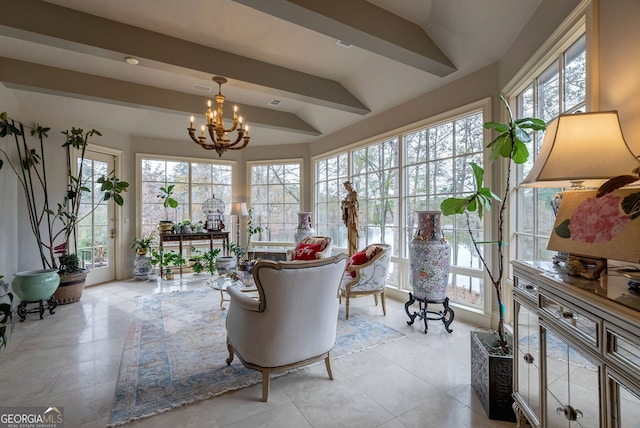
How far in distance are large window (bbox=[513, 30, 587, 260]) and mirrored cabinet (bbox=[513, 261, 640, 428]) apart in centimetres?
78

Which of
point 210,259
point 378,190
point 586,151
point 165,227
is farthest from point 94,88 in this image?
point 586,151

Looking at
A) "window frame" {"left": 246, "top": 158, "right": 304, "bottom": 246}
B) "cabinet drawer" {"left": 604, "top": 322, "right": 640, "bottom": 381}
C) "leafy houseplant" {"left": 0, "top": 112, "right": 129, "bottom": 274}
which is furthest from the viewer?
"window frame" {"left": 246, "top": 158, "right": 304, "bottom": 246}

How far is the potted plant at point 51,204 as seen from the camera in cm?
384

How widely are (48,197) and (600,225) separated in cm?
579

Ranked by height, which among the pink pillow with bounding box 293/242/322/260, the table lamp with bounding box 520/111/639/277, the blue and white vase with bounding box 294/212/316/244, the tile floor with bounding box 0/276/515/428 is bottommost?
the tile floor with bounding box 0/276/515/428

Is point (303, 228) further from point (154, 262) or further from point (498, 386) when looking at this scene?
point (498, 386)

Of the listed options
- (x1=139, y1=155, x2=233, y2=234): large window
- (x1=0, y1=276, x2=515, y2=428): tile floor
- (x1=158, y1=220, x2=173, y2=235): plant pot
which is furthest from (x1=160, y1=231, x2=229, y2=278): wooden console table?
(x1=0, y1=276, x2=515, y2=428): tile floor

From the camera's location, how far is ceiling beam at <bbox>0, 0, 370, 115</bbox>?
94.7 inches

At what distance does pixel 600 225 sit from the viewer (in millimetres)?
1126

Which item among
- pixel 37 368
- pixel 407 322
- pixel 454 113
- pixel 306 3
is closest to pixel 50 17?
pixel 306 3

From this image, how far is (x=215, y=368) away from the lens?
2354 millimetres

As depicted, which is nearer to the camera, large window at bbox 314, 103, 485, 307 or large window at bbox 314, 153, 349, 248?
large window at bbox 314, 103, 485, 307

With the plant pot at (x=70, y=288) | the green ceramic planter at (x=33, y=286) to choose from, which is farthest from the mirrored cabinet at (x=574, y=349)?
the plant pot at (x=70, y=288)

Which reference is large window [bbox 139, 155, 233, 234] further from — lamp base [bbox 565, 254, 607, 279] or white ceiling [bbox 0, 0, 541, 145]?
lamp base [bbox 565, 254, 607, 279]
